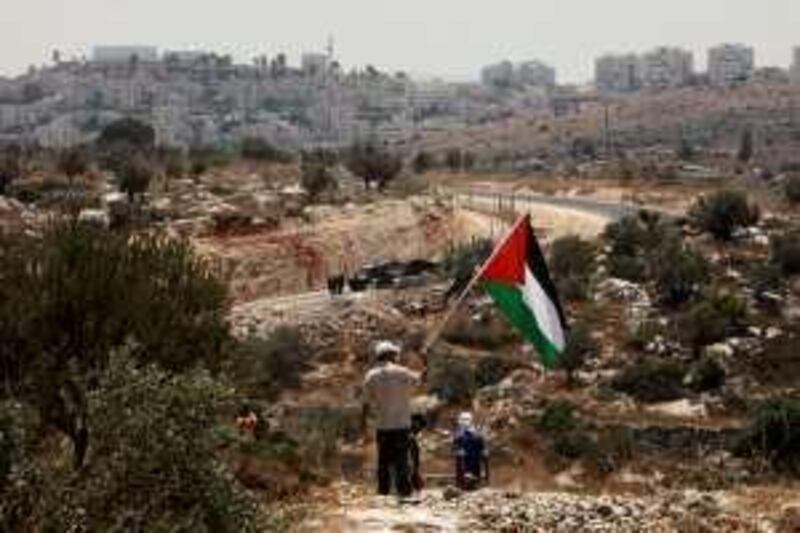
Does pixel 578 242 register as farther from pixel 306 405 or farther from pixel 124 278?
pixel 124 278

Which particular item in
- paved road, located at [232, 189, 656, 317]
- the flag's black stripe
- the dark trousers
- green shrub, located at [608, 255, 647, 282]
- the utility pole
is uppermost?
the flag's black stripe

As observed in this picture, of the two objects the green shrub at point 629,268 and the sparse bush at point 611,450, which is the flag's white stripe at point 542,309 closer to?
the sparse bush at point 611,450

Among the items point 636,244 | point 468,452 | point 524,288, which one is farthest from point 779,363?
point 524,288

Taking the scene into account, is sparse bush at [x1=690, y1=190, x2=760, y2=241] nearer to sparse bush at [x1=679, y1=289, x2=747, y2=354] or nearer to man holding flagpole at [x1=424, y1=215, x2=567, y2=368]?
sparse bush at [x1=679, y1=289, x2=747, y2=354]

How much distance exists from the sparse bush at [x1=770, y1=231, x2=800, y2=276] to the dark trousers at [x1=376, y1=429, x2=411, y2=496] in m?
35.2

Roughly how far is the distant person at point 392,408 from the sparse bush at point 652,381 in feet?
69.5

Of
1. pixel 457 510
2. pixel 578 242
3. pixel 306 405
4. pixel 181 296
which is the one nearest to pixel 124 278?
pixel 181 296

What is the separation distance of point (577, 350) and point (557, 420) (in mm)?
8067

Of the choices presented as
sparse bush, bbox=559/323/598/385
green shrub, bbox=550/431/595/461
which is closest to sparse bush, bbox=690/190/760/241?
sparse bush, bbox=559/323/598/385

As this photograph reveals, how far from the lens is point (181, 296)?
1379 centimetres

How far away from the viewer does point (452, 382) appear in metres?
33.4

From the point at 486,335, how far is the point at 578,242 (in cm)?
1081

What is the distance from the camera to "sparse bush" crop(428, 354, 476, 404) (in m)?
32.9

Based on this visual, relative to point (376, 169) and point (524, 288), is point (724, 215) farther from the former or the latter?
point (524, 288)
